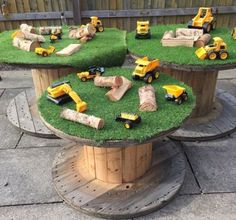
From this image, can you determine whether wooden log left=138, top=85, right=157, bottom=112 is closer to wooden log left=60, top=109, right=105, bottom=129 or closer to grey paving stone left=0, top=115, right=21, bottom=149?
wooden log left=60, top=109, right=105, bottom=129

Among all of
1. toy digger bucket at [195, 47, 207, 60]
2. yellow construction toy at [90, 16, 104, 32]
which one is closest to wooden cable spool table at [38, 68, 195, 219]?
toy digger bucket at [195, 47, 207, 60]

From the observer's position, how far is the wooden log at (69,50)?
3.91 metres

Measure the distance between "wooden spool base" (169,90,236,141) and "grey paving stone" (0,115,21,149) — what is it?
2202 millimetres

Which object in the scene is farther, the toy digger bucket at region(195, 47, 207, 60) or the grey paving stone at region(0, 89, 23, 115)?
the grey paving stone at region(0, 89, 23, 115)

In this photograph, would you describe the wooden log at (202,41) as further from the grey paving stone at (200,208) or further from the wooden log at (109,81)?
the grey paving stone at (200,208)

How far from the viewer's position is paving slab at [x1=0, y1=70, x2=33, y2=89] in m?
5.83

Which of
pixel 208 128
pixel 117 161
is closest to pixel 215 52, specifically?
pixel 208 128

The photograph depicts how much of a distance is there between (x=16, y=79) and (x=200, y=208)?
4.64 metres

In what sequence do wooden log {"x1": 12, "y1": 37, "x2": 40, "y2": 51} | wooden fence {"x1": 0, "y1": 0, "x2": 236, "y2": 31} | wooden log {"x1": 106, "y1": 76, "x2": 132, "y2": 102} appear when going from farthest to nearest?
wooden fence {"x1": 0, "y1": 0, "x2": 236, "y2": 31} → wooden log {"x1": 12, "y1": 37, "x2": 40, "y2": 51} → wooden log {"x1": 106, "y1": 76, "x2": 132, "y2": 102}

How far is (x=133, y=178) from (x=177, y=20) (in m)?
4.90

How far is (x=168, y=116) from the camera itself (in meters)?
2.64

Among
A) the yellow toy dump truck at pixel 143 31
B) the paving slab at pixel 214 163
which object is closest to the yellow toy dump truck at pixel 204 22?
the yellow toy dump truck at pixel 143 31

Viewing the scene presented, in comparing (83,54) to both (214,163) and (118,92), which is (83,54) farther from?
(214,163)

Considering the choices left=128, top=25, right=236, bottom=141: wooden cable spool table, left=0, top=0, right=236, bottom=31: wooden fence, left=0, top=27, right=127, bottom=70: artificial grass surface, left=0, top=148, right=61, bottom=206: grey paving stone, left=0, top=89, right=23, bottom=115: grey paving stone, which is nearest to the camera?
left=0, top=148, right=61, bottom=206: grey paving stone
